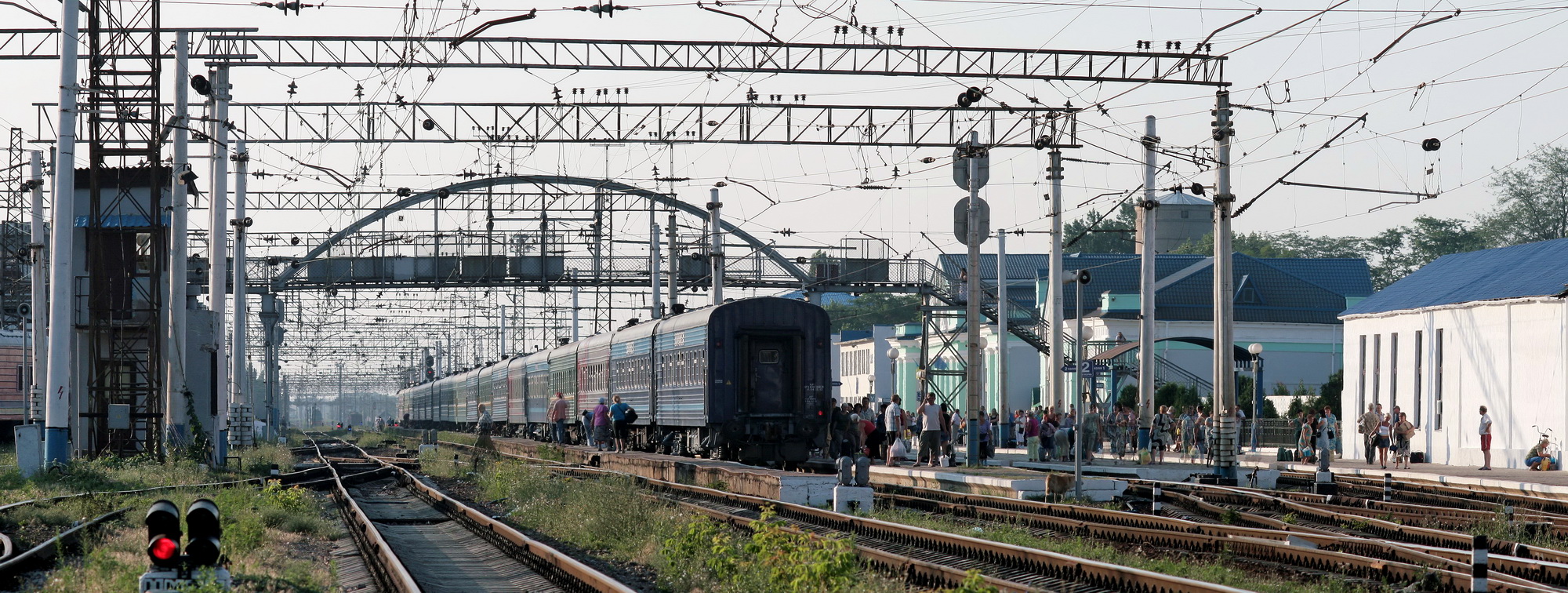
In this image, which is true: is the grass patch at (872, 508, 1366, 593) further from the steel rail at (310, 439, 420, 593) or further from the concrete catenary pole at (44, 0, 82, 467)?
the concrete catenary pole at (44, 0, 82, 467)

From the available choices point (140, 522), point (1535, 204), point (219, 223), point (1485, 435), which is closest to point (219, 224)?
point (219, 223)

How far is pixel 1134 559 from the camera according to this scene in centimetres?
1359

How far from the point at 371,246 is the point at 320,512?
3594 centimetres

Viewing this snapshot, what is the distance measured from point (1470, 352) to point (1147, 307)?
7333mm

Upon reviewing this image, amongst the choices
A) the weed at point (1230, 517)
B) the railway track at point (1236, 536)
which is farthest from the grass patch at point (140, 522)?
the weed at point (1230, 517)

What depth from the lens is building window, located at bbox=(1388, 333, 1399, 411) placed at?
36.6 m

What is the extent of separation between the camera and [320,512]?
2175 cm

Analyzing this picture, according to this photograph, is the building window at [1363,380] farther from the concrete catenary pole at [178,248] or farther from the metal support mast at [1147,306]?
the concrete catenary pole at [178,248]

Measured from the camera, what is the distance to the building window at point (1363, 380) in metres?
38.3

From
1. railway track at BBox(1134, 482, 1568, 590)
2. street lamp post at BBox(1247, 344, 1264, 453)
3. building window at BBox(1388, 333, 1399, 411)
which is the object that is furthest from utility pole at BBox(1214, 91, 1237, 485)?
building window at BBox(1388, 333, 1399, 411)

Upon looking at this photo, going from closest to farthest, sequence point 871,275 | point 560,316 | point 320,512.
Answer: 1. point 320,512
2. point 871,275
3. point 560,316

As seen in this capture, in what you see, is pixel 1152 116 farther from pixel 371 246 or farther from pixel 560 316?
pixel 560 316

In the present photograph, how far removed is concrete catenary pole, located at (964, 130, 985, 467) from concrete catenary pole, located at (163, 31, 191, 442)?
13576 millimetres

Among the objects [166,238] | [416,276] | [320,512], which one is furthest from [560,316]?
[320,512]
